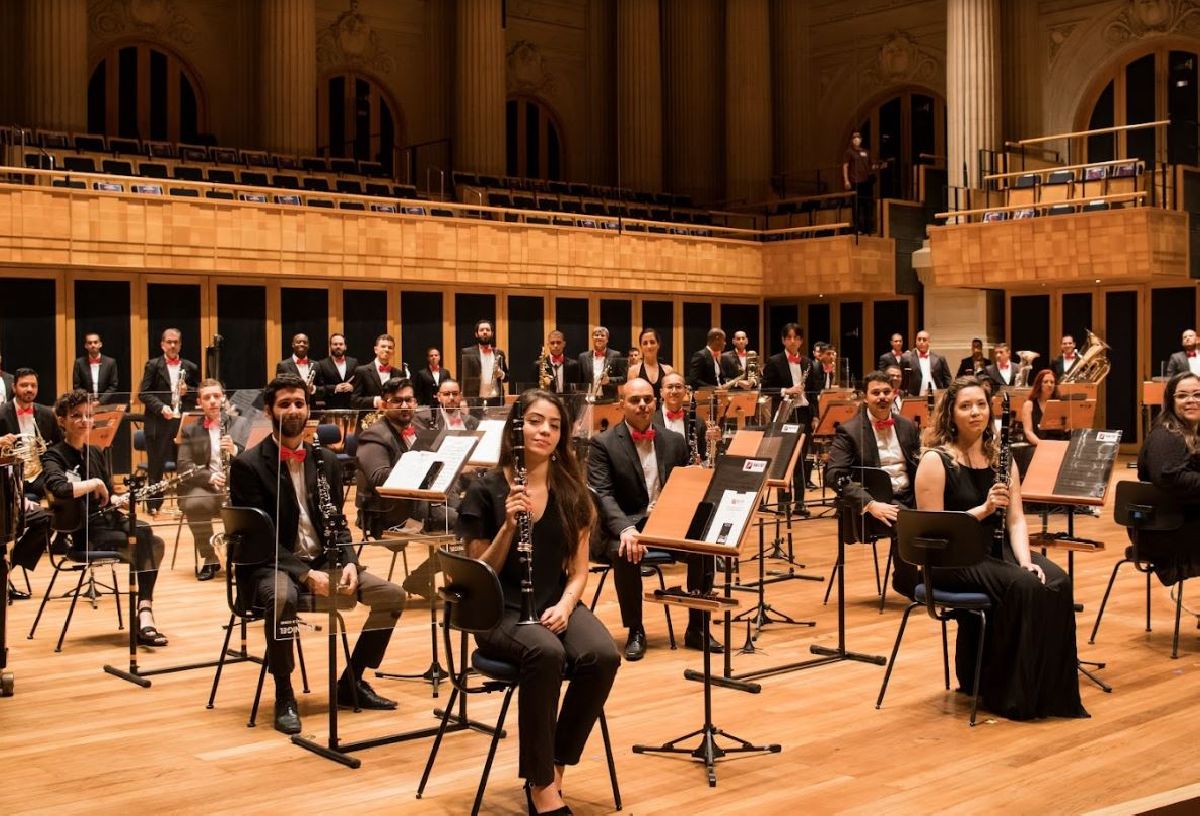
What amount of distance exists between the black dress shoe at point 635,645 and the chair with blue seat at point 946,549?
1.56 metres

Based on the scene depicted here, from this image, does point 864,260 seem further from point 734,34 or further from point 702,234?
point 734,34

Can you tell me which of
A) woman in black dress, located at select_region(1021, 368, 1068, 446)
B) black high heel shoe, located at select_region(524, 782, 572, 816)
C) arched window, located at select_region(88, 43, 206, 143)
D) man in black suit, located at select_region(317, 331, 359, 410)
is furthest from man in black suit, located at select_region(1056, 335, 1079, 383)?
arched window, located at select_region(88, 43, 206, 143)

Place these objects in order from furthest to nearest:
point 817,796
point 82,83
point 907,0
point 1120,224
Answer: point 907,0
point 82,83
point 1120,224
point 817,796

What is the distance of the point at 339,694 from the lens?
555 cm

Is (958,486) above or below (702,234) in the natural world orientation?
below

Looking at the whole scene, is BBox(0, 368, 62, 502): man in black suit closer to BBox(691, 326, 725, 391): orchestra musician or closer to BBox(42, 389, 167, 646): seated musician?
BBox(42, 389, 167, 646): seated musician

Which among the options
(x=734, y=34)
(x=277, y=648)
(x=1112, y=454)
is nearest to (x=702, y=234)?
(x=734, y=34)

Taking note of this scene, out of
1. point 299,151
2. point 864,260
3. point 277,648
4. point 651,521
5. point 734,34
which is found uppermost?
point 734,34

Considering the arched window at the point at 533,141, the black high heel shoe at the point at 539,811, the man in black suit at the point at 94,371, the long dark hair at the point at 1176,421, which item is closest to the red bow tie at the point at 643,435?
the long dark hair at the point at 1176,421

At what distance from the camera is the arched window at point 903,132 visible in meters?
21.9

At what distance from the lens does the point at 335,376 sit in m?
12.7

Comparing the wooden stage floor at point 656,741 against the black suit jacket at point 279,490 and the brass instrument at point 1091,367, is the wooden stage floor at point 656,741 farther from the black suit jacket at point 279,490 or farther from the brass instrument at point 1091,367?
the brass instrument at point 1091,367

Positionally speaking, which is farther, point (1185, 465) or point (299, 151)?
point (299, 151)

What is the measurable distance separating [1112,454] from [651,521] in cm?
232
